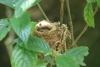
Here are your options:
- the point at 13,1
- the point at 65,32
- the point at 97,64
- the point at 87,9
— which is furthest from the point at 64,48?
the point at 97,64

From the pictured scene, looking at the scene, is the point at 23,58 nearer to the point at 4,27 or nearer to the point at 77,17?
the point at 4,27

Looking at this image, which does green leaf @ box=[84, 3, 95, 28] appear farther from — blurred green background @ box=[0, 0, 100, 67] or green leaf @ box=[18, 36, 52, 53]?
blurred green background @ box=[0, 0, 100, 67]

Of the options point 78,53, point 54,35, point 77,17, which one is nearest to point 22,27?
point 78,53

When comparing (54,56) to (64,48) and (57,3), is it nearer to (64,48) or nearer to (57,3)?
(64,48)

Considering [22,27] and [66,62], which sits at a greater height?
[22,27]

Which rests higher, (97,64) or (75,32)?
(75,32)
